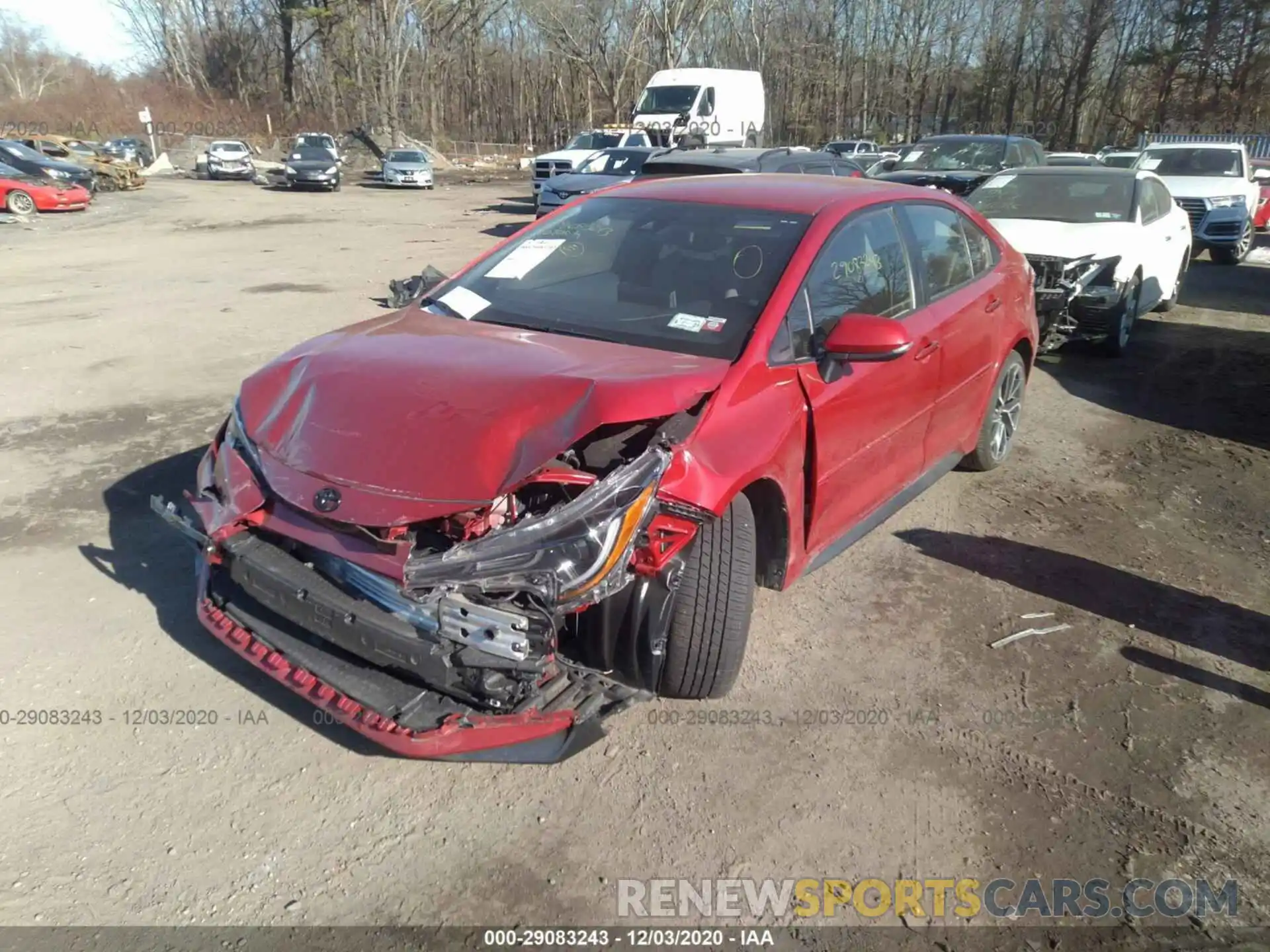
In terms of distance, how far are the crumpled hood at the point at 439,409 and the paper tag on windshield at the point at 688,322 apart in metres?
0.20

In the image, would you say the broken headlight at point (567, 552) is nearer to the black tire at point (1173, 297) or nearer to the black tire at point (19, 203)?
the black tire at point (1173, 297)

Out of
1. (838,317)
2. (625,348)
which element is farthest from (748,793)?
(838,317)

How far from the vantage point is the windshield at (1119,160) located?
19.2 meters

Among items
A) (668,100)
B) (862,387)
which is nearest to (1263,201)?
(668,100)

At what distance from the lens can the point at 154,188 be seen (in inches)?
1200

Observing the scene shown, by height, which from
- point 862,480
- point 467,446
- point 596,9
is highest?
point 596,9

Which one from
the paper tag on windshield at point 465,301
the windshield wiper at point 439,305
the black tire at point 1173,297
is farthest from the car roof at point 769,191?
the black tire at point 1173,297

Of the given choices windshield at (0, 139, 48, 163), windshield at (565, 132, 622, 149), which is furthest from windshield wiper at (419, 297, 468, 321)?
windshield at (0, 139, 48, 163)

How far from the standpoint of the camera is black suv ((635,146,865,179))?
10195 millimetres

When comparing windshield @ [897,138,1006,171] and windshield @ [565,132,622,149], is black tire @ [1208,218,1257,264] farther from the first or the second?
windshield @ [565,132,622,149]

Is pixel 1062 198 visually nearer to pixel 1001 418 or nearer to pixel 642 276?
pixel 1001 418

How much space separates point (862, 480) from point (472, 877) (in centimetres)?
222

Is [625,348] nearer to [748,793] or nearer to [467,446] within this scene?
[467,446]

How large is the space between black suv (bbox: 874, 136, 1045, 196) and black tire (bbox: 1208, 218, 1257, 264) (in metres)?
3.31
